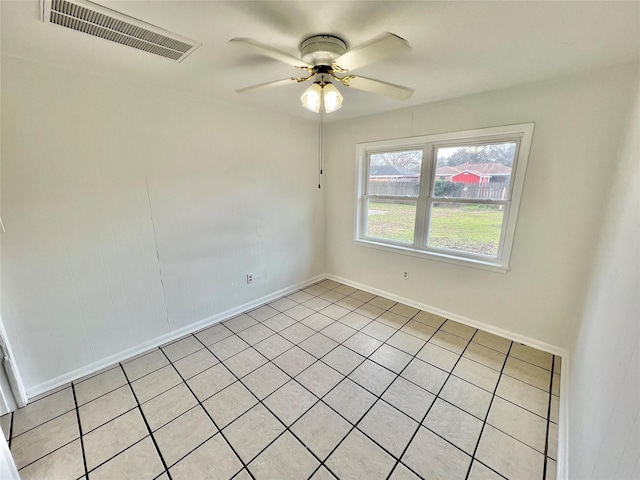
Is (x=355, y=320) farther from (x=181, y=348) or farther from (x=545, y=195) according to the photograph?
(x=545, y=195)

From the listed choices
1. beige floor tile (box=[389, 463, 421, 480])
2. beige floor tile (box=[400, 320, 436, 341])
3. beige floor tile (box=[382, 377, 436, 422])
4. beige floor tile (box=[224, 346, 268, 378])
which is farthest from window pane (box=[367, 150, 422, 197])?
beige floor tile (box=[389, 463, 421, 480])

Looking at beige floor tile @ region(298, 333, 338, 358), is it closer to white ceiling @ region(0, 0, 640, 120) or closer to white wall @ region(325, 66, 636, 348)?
white wall @ region(325, 66, 636, 348)

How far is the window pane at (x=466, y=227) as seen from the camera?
8.10ft

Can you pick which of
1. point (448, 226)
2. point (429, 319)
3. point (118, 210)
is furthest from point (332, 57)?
point (429, 319)

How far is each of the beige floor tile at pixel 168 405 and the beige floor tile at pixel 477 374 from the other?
2028mm

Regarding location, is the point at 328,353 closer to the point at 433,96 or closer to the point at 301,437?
the point at 301,437

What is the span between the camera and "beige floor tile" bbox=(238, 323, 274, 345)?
2.49 metres

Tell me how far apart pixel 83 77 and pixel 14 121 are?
512mm

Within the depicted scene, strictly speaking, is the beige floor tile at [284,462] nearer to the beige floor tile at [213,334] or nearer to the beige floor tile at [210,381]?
the beige floor tile at [210,381]

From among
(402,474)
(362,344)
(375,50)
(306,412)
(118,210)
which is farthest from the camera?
(362,344)

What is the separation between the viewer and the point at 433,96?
237 cm

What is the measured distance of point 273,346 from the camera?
2.39 m

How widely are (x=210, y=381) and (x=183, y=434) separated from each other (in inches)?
16.8

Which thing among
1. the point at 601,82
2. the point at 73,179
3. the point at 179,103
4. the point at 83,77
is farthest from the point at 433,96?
the point at 73,179
